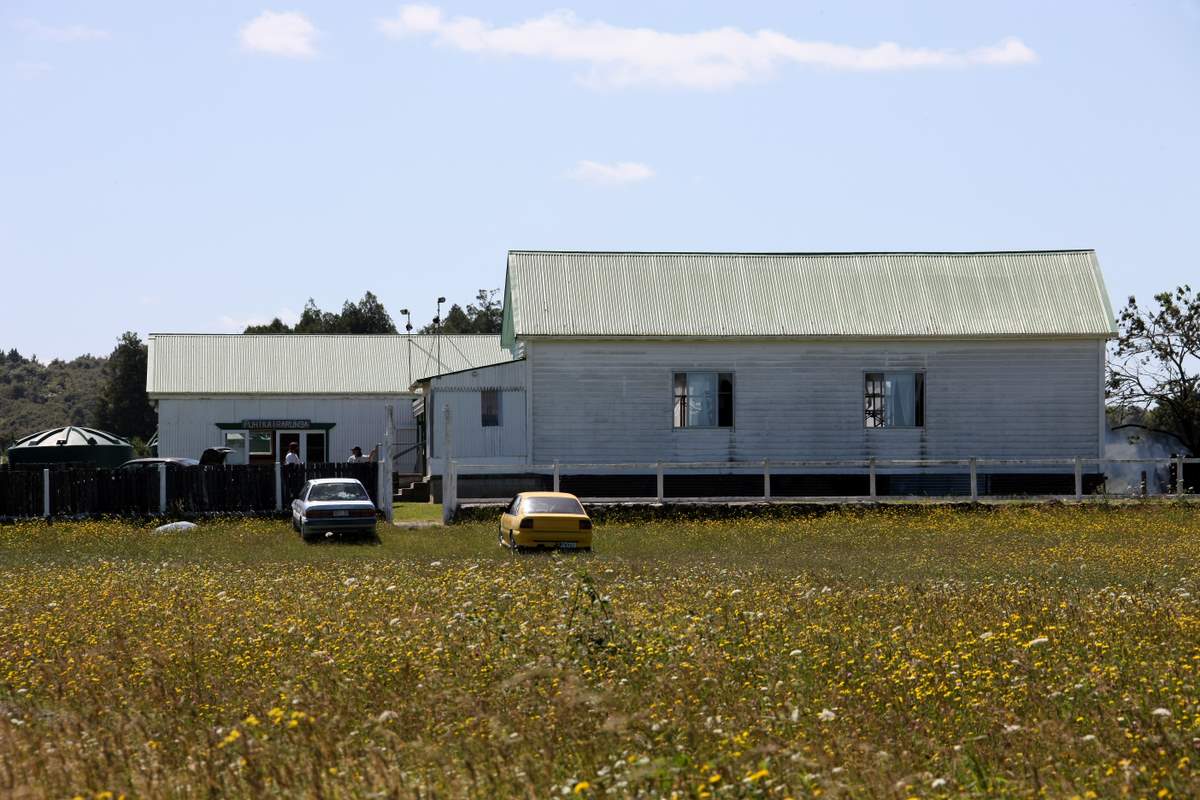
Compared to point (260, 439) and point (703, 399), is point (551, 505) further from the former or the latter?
point (260, 439)

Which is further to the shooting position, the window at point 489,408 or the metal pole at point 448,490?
the window at point 489,408

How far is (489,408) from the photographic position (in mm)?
39781

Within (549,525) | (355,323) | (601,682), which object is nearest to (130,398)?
(355,323)

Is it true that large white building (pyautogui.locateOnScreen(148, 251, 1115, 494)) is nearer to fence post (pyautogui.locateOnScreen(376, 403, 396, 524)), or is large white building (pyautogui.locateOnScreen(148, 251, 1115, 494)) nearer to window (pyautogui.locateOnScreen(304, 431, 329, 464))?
fence post (pyautogui.locateOnScreen(376, 403, 396, 524))

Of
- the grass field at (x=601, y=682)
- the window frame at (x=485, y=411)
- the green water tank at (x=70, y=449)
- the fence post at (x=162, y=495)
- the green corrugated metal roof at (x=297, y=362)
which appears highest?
the green corrugated metal roof at (x=297, y=362)

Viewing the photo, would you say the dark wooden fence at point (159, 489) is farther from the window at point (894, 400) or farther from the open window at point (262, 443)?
the open window at point (262, 443)

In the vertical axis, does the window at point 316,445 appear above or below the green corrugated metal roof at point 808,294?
below

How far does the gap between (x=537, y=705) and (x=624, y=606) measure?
5.31 m

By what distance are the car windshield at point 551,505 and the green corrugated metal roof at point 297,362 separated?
26.1 metres

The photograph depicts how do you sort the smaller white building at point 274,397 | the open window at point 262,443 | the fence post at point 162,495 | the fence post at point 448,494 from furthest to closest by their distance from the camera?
the open window at point 262,443 → the smaller white building at point 274,397 → the fence post at point 162,495 → the fence post at point 448,494

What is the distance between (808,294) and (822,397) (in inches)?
139

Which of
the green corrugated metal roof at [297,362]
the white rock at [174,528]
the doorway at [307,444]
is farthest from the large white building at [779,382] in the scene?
the doorway at [307,444]

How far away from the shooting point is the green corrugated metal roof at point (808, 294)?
40219mm

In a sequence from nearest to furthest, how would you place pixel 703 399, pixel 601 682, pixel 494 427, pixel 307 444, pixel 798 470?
pixel 601 682 → pixel 494 427 → pixel 798 470 → pixel 703 399 → pixel 307 444
